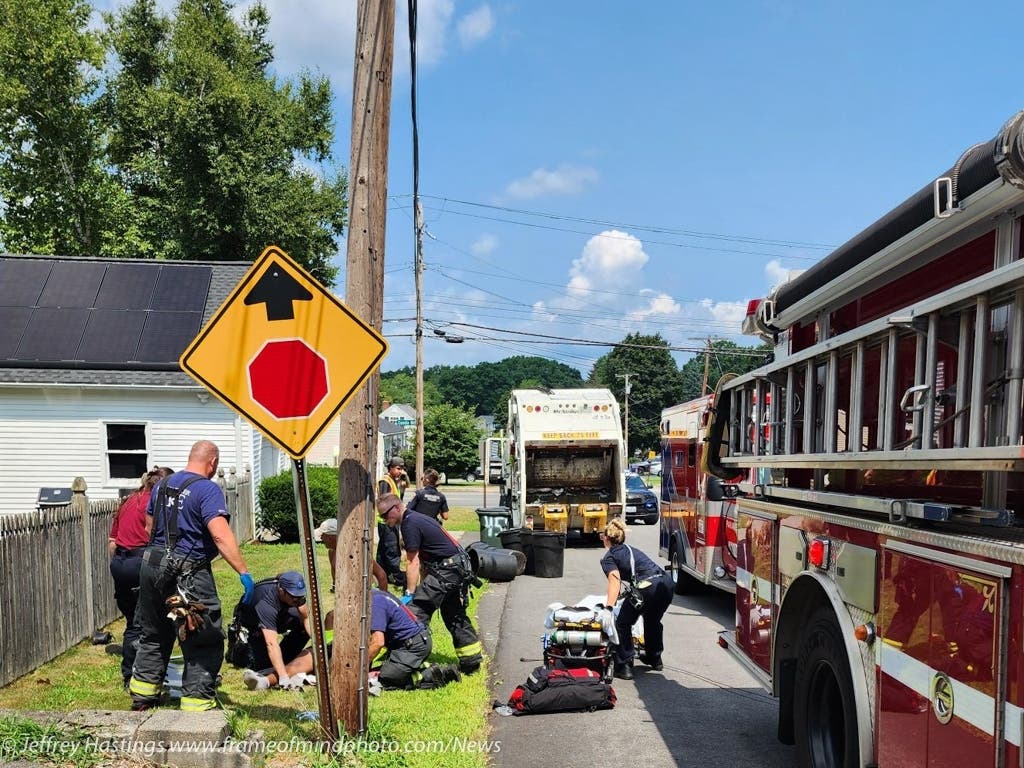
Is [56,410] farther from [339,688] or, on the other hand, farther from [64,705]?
[339,688]

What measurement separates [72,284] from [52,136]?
14968 millimetres

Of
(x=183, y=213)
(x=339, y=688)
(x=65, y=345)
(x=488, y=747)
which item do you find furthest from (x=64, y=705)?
(x=183, y=213)

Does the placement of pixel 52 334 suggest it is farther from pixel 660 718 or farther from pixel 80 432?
pixel 660 718

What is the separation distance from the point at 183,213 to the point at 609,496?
18.9 metres

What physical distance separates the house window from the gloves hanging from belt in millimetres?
12438

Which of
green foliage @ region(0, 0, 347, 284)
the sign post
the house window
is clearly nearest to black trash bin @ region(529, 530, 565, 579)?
the house window

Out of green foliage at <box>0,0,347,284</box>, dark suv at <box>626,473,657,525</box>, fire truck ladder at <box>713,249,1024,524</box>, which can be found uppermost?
green foliage at <box>0,0,347,284</box>

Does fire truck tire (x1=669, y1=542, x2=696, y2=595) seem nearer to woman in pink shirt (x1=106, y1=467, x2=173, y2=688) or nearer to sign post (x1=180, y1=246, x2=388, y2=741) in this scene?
woman in pink shirt (x1=106, y1=467, x2=173, y2=688)

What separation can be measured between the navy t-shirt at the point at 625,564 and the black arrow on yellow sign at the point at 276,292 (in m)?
4.09

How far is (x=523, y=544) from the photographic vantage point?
1500 cm

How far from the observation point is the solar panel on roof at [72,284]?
59.2 feet

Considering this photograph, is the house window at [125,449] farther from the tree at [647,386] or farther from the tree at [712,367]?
the tree at [647,386]

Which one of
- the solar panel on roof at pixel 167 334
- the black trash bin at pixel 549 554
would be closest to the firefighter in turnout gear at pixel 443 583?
the black trash bin at pixel 549 554

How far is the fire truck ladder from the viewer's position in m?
2.80
